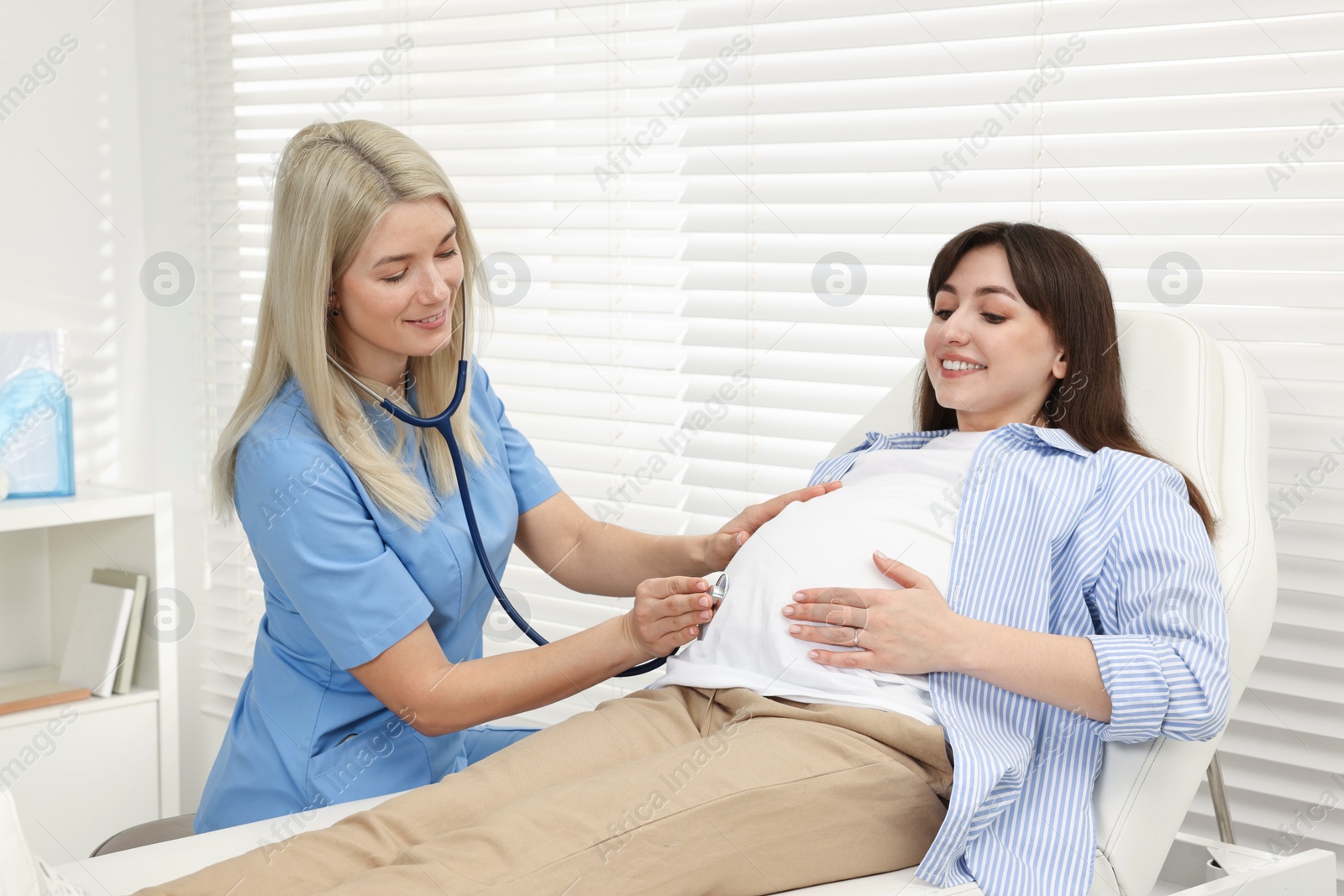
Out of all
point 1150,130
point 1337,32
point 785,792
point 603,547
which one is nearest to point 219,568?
point 603,547

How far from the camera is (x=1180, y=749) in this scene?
1.15m

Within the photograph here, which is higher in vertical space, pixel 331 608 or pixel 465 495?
pixel 465 495

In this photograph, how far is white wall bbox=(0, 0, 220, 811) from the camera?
2.44 meters

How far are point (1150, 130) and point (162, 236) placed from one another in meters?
2.17

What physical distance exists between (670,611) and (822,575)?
18 centimetres

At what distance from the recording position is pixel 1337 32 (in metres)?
1.42

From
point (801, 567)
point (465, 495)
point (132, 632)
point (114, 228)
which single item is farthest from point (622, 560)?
point (114, 228)

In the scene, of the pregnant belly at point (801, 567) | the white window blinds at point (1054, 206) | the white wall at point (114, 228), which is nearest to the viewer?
the pregnant belly at point (801, 567)

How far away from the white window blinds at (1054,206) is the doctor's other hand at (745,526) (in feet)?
1.32

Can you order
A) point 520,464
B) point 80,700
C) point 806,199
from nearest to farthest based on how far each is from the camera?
point 520,464 → point 806,199 → point 80,700

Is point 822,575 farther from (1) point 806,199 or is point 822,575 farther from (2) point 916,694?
(1) point 806,199

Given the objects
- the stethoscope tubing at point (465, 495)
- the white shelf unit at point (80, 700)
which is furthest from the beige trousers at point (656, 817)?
the white shelf unit at point (80, 700)

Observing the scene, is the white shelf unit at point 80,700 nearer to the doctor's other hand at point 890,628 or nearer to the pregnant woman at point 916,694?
the pregnant woman at point 916,694

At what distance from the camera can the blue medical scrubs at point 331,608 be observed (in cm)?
127
